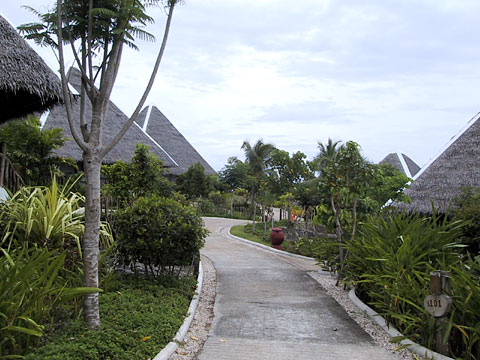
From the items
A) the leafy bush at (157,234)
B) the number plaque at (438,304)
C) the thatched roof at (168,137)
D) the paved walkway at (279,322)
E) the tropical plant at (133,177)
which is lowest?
the paved walkway at (279,322)

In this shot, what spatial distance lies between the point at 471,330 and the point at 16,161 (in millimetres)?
12471

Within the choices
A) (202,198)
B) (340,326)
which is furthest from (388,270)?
(202,198)

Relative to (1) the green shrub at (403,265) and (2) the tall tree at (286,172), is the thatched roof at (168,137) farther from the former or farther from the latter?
(1) the green shrub at (403,265)

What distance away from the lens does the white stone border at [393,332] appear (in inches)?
190

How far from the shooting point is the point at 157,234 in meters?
6.97

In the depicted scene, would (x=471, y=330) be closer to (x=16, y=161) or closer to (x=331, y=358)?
(x=331, y=358)

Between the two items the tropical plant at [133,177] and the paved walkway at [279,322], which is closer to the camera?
the paved walkway at [279,322]

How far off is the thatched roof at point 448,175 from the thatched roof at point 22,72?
843 centimetres

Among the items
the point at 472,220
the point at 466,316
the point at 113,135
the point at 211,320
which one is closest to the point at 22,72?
the point at 211,320

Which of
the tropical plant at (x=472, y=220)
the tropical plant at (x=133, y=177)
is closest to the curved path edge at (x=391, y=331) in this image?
the tropical plant at (x=472, y=220)

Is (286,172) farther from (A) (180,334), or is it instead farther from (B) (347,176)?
Result: (A) (180,334)

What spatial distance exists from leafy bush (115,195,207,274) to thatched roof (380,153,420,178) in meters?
23.2

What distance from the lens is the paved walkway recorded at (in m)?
5.11

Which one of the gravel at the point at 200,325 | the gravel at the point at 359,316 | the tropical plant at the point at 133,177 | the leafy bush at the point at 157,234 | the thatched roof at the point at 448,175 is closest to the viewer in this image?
the gravel at the point at 200,325
